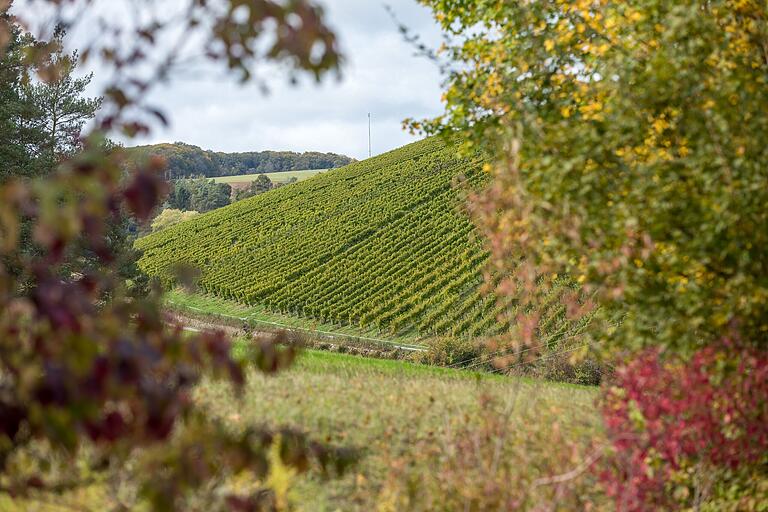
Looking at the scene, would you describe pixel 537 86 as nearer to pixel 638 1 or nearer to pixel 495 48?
pixel 495 48

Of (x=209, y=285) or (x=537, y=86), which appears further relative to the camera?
(x=209, y=285)

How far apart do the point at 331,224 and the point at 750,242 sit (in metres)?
44.6

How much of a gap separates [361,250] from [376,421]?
119 ft

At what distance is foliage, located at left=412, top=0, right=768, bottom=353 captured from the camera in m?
5.58

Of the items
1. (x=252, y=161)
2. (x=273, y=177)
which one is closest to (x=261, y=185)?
(x=273, y=177)

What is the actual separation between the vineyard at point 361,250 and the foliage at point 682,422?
17302 mm

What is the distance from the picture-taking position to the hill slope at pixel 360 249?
34.7 meters

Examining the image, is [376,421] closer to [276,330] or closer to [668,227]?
[668,227]

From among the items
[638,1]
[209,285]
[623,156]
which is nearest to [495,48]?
[638,1]

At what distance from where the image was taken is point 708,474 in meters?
7.13

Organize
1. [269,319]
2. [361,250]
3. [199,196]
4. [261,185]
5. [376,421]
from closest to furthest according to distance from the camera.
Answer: [376,421]
[269,319]
[361,250]
[261,185]
[199,196]

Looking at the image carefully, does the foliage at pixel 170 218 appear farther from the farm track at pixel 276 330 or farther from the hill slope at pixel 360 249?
the farm track at pixel 276 330

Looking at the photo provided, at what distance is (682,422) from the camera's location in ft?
21.0

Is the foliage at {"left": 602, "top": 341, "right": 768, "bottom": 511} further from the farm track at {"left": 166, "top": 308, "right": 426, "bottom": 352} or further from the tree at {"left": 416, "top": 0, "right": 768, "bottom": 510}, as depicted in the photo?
the farm track at {"left": 166, "top": 308, "right": 426, "bottom": 352}
